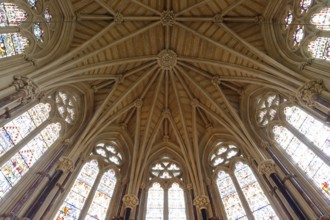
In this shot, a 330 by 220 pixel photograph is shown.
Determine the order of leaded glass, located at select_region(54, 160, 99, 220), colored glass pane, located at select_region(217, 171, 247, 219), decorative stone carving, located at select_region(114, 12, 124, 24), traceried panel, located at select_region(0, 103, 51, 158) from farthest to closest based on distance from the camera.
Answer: decorative stone carving, located at select_region(114, 12, 124, 24), colored glass pane, located at select_region(217, 171, 247, 219), leaded glass, located at select_region(54, 160, 99, 220), traceried panel, located at select_region(0, 103, 51, 158)

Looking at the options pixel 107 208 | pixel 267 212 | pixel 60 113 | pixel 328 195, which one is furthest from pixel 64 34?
pixel 328 195

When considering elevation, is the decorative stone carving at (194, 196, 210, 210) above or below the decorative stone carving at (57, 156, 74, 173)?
below

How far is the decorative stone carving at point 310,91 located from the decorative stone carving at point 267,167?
269 centimetres

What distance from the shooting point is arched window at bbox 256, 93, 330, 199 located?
1112 cm

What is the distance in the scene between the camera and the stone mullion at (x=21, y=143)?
35.9 ft

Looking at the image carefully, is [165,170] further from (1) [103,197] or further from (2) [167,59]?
(2) [167,59]

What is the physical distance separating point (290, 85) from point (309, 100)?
156 centimetres

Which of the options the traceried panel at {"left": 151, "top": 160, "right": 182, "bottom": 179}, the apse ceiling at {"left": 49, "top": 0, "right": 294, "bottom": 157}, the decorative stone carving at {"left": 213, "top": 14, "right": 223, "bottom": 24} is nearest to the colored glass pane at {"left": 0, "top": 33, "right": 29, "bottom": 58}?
the apse ceiling at {"left": 49, "top": 0, "right": 294, "bottom": 157}

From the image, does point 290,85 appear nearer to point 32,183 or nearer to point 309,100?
point 309,100

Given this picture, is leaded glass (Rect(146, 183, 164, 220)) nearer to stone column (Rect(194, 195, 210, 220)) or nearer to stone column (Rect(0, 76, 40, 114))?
stone column (Rect(194, 195, 210, 220))

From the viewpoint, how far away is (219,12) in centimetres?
1543

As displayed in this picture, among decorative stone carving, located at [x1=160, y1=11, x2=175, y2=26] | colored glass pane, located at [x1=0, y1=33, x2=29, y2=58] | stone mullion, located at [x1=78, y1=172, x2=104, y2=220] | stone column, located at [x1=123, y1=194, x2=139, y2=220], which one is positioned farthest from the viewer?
decorative stone carving, located at [x1=160, y1=11, x2=175, y2=26]

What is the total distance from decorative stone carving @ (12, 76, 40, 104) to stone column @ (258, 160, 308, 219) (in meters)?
9.16

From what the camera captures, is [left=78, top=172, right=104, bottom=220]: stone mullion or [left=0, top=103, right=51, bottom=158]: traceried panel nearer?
[left=0, top=103, right=51, bottom=158]: traceried panel
